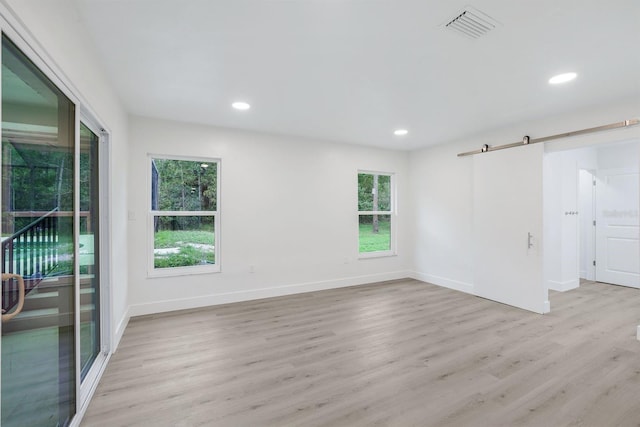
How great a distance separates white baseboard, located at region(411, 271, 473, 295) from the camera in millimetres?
4979

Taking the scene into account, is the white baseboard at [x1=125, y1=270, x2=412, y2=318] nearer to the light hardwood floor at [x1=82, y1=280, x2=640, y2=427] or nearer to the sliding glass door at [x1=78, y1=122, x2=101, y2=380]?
the light hardwood floor at [x1=82, y1=280, x2=640, y2=427]

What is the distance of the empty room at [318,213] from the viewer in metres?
1.79

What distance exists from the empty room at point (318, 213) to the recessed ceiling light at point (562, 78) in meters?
0.02

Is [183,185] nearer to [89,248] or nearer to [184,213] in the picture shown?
[184,213]

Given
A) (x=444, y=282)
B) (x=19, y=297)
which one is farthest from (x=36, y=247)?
(x=444, y=282)

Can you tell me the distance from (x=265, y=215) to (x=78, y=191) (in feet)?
9.30

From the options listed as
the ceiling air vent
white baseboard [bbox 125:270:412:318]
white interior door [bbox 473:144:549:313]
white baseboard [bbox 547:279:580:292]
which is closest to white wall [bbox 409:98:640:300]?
white interior door [bbox 473:144:549:313]


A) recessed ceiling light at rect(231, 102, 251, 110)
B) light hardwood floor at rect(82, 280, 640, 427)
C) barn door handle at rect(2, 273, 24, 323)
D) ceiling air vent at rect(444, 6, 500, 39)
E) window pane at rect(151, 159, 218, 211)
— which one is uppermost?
recessed ceiling light at rect(231, 102, 251, 110)

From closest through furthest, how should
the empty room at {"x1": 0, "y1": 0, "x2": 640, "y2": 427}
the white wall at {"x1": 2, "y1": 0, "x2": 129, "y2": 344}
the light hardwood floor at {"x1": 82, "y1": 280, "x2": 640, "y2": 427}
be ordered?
the white wall at {"x1": 2, "y1": 0, "x2": 129, "y2": 344} → the empty room at {"x1": 0, "y1": 0, "x2": 640, "y2": 427} → the light hardwood floor at {"x1": 82, "y1": 280, "x2": 640, "y2": 427}

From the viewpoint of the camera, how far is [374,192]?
589 cm

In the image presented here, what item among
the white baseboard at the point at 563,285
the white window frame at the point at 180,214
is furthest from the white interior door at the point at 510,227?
the white window frame at the point at 180,214

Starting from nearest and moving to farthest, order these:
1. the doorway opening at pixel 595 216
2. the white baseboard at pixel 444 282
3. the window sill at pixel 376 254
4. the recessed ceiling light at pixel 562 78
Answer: the recessed ceiling light at pixel 562 78
the white baseboard at pixel 444 282
the doorway opening at pixel 595 216
the window sill at pixel 376 254

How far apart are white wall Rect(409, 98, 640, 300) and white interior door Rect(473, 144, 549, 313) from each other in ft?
0.71

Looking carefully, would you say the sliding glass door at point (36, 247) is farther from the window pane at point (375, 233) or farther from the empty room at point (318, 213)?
the window pane at point (375, 233)
